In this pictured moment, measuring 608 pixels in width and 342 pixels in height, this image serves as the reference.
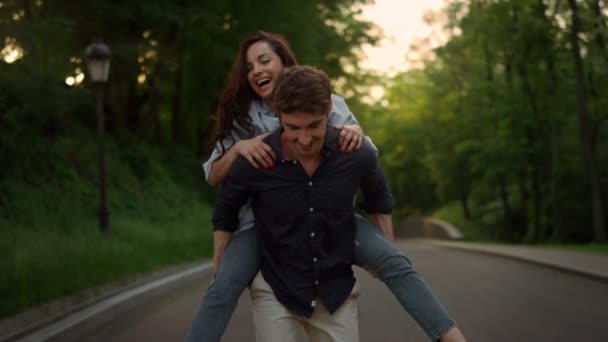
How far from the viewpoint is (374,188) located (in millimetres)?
3479

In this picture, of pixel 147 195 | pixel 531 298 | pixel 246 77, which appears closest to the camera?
pixel 246 77

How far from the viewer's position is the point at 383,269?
332 centimetres

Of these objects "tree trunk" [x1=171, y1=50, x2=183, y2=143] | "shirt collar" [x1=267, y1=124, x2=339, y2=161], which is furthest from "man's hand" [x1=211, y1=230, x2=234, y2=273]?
"tree trunk" [x1=171, y1=50, x2=183, y2=143]

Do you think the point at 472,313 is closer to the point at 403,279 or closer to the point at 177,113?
the point at 403,279

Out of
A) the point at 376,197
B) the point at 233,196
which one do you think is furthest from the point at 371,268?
the point at 233,196

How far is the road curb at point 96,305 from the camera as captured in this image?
7867 millimetres

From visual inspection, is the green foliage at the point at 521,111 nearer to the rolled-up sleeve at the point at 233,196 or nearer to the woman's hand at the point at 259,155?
the rolled-up sleeve at the point at 233,196

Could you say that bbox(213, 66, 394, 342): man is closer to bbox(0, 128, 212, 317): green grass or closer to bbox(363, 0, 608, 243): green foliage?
bbox(0, 128, 212, 317): green grass

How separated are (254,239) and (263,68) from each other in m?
0.75

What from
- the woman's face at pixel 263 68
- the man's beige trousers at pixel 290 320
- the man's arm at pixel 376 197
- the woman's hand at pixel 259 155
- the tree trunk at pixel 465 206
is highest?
the woman's face at pixel 263 68

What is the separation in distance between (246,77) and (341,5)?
2911 cm

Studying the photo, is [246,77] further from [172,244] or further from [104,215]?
A: [172,244]

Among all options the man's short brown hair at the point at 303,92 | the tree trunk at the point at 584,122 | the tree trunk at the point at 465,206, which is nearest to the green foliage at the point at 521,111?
the tree trunk at the point at 584,122

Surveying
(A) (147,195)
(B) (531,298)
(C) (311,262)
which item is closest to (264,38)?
(C) (311,262)
